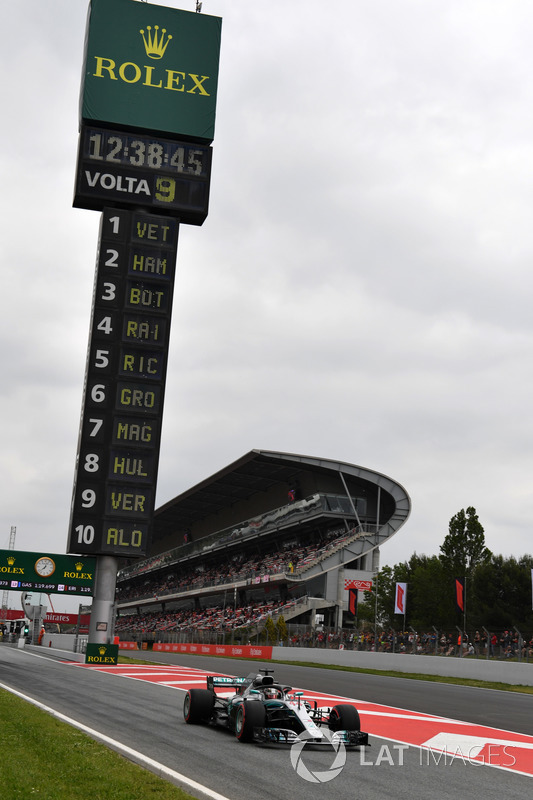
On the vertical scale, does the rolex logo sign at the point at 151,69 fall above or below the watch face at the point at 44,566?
above

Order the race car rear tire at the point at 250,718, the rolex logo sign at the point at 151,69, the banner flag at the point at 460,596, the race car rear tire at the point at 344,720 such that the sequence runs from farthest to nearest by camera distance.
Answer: the rolex logo sign at the point at 151,69 → the banner flag at the point at 460,596 → the race car rear tire at the point at 250,718 → the race car rear tire at the point at 344,720

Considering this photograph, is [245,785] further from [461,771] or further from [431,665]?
[431,665]

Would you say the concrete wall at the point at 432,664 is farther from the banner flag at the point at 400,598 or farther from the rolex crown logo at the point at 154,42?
the rolex crown logo at the point at 154,42

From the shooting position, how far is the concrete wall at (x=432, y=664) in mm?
30578

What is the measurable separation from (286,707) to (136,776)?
3.72m

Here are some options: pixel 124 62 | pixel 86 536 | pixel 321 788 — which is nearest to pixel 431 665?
pixel 86 536

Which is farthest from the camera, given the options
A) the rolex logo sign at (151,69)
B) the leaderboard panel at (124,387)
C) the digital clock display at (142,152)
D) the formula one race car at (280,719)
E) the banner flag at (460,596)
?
the rolex logo sign at (151,69)

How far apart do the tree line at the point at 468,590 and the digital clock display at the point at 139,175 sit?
101ft

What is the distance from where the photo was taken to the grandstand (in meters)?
66.8

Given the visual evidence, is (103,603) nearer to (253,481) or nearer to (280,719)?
(280,719)

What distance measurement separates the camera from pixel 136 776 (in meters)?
9.26

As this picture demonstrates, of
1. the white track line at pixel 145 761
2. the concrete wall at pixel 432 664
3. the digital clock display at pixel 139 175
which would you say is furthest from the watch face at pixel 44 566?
the white track line at pixel 145 761

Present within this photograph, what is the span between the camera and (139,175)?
4394cm

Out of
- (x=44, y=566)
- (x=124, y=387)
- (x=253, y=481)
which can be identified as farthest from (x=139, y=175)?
(x=253, y=481)
